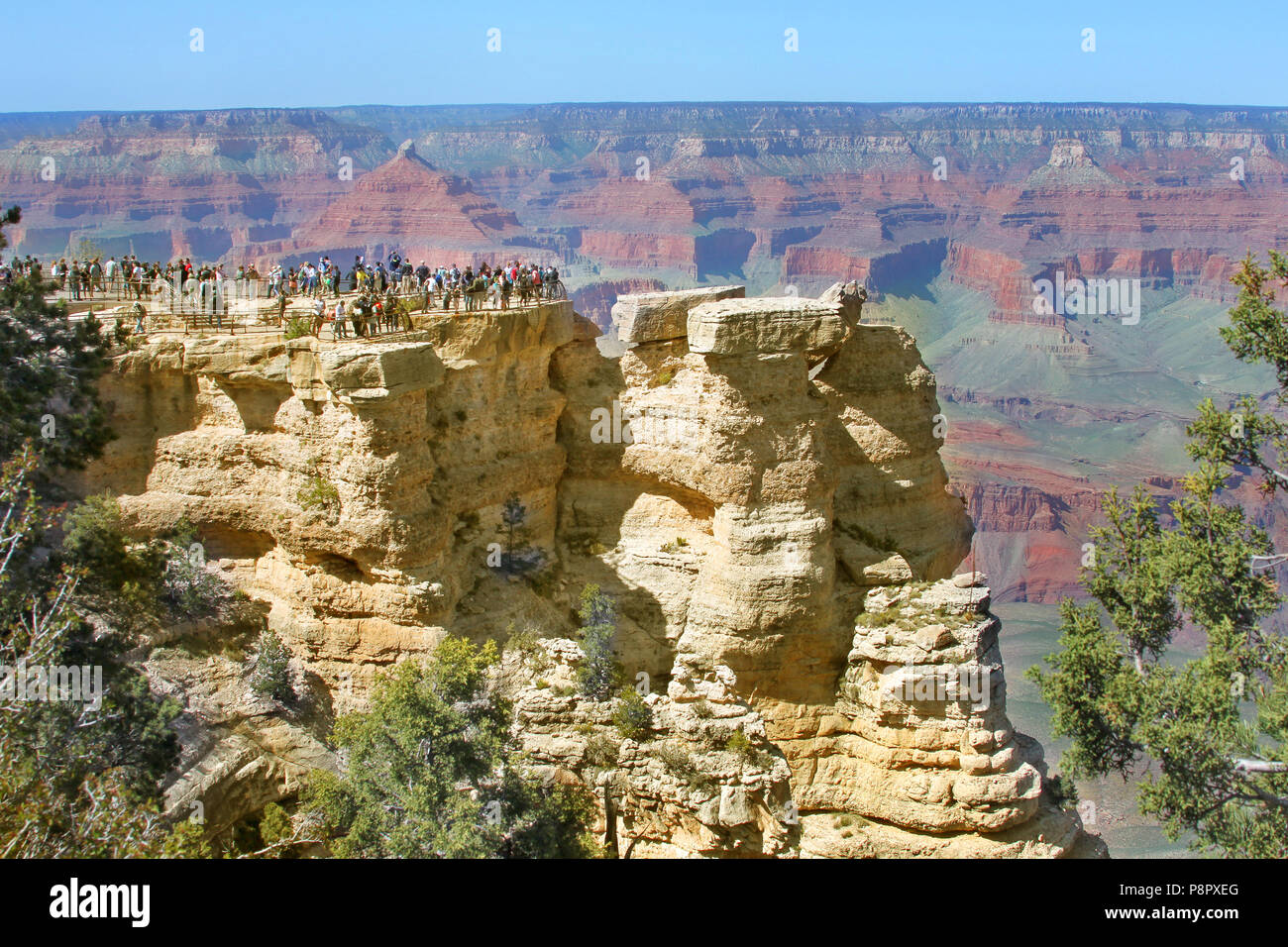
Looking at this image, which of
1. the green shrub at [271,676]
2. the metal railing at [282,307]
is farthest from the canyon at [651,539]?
the metal railing at [282,307]

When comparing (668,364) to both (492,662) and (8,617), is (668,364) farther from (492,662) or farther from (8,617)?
(8,617)

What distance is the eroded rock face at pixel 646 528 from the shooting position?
23891mm

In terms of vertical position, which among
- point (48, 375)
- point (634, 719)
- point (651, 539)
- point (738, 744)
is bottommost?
point (738, 744)

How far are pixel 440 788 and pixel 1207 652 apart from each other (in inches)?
829

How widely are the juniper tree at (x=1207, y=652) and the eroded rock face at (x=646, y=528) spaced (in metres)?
5.70

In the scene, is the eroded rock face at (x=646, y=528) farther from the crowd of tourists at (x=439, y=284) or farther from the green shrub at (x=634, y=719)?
the crowd of tourists at (x=439, y=284)

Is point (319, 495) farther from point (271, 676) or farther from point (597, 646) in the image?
point (597, 646)

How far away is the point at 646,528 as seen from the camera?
91.6 feet

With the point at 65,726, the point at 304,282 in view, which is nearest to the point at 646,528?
the point at 304,282

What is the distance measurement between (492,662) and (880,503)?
10830 mm

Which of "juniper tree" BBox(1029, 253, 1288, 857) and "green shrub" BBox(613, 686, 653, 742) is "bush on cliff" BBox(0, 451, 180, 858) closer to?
"green shrub" BBox(613, 686, 653, 742)

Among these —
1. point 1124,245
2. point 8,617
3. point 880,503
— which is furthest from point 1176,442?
point 8,617

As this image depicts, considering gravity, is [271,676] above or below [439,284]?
below

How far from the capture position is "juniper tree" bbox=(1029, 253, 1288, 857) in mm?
28328
